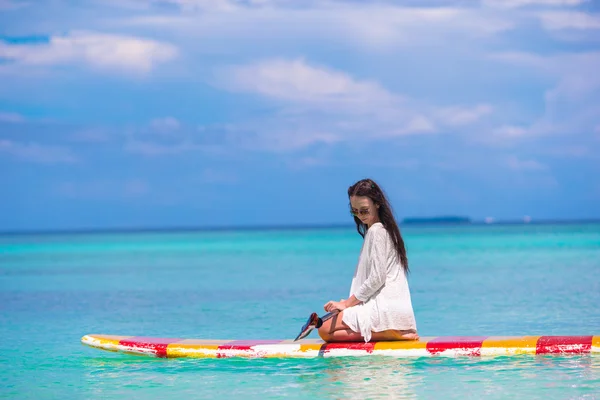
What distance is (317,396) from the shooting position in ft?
21.2

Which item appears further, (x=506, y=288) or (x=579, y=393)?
(x=506, y=288)

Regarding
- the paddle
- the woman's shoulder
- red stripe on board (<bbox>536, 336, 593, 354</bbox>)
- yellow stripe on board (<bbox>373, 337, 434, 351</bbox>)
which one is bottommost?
red stripe on board (<bbox>536, 336, 593, 354</bbox>)

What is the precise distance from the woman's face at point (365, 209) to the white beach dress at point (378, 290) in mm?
85

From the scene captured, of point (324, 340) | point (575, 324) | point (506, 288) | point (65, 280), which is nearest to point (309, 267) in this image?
point (65, 280)

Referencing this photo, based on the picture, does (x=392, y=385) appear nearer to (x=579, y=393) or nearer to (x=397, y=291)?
(x=397, y=291)

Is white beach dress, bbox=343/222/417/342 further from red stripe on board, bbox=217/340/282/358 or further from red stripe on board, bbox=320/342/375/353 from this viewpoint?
red stripe on board, bbox=217/340/282/358

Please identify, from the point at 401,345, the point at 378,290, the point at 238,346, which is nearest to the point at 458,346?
the point at 401,345

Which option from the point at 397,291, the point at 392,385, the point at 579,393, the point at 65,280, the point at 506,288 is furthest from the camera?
the point at 65,280

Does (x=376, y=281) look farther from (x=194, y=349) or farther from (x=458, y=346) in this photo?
(x=194, y=349)

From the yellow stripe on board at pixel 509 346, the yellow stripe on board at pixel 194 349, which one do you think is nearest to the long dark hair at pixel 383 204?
the yellow stripe on board at pixel 509 346

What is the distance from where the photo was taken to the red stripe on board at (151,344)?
790 centimetres

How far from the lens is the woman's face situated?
23.2 feet

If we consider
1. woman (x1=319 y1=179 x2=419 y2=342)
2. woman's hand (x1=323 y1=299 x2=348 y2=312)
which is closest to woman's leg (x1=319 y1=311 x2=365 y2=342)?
woman (x1=319 y1=179 x2=419 y2=342)

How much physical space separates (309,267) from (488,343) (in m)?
21.0
